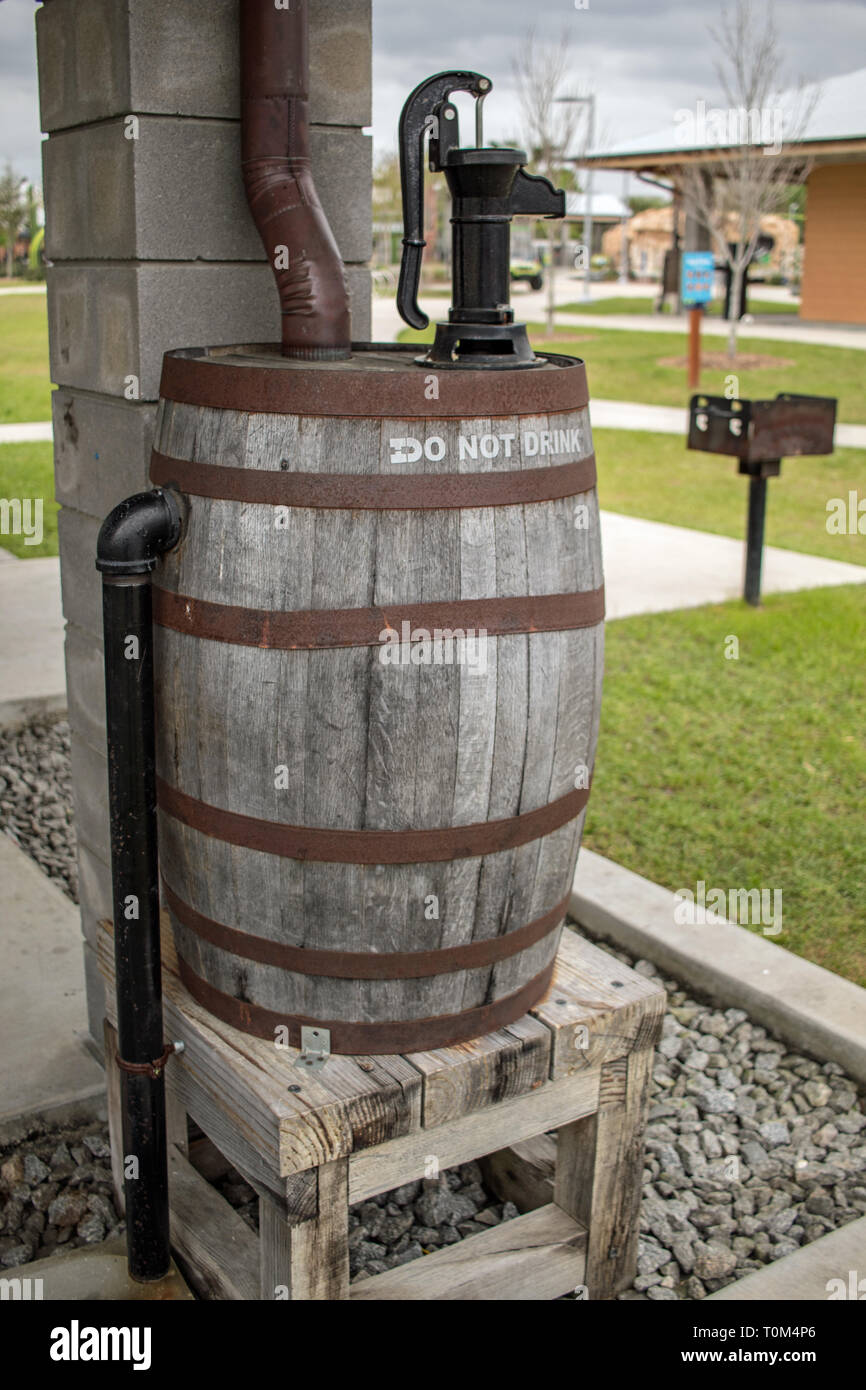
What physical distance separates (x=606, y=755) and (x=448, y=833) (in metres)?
3.18

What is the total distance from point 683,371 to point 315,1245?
17.4 meters

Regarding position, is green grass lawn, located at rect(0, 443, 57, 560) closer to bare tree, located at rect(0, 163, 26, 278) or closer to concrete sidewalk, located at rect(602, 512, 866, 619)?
concrete sidewalk, located at rect(602, 512, 866, 619)

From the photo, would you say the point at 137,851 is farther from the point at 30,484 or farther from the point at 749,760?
the point at 30,484

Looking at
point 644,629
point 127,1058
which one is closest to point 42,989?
point 127,1058

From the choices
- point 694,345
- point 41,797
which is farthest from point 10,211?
point 41,797

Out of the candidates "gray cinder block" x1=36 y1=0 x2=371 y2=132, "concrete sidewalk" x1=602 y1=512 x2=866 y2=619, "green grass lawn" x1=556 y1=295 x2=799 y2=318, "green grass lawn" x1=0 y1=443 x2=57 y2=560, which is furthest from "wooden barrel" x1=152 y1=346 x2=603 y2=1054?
"green grass lawn" x1=556 y1=295 x2=799 y2=318

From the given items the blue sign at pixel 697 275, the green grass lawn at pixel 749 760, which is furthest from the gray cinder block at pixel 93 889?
the blue sign at pixel 697 275

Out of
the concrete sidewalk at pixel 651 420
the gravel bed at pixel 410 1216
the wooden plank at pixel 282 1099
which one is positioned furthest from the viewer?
the concrete sidewalk at pixel 651 420

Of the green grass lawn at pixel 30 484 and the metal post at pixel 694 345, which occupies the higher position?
the metal post at pixel 694 345

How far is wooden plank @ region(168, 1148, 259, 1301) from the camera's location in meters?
2.33

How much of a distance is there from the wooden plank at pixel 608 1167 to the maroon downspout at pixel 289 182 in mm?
1427

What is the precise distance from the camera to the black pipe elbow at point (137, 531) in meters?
2.05

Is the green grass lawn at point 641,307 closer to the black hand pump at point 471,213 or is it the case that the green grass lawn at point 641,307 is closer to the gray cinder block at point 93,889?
the gray cinder block at point 93,889
